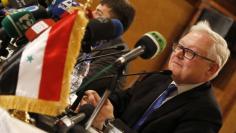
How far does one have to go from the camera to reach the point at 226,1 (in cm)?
377

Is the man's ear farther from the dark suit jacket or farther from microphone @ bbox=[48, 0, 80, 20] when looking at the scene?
microphone @ bbox=[48, 0, 80, 20]

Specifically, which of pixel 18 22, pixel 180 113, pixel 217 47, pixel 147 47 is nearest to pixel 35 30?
pixel 18 22

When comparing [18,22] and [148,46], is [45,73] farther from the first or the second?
[148,46]

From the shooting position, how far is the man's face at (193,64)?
5.36ft

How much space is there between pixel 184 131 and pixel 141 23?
241 centimetres

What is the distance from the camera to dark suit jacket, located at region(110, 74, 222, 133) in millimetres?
1534

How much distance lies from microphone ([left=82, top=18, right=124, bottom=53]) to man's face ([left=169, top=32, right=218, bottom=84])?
63cm

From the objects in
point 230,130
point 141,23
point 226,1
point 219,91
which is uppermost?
point 226,1

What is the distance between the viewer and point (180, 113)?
61.8 inches

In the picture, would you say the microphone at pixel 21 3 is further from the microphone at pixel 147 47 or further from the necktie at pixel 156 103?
the necktie at pixel 156 103

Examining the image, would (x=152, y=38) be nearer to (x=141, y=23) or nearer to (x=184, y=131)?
(x=184, y=131)

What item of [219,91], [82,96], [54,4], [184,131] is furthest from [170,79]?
[219,91]

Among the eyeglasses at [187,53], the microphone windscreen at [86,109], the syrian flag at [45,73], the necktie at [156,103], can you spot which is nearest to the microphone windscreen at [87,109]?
the microphone windscreen at [86,109]

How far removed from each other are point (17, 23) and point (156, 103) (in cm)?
82
